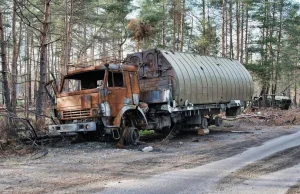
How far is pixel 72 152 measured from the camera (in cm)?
1040

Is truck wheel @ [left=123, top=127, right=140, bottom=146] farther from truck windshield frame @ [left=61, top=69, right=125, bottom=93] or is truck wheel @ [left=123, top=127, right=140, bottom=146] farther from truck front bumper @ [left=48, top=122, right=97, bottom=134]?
truck windshield frame @ [left=61, top=69, right=125, bottom=93]

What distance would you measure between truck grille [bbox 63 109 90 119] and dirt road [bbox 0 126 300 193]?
99 centimetres

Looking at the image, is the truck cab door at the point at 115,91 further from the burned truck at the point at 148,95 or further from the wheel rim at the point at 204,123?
the wheel rim at the point at 204,123

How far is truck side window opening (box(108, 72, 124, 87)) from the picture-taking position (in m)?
11.5

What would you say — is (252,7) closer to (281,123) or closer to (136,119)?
(281,123)

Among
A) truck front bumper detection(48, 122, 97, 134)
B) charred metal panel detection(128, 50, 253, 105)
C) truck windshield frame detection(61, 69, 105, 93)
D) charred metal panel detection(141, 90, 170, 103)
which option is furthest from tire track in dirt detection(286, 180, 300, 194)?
charred metal panel detection(128, 50, 253, 105)

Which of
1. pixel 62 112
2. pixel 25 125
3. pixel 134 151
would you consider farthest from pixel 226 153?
pixel 25 125

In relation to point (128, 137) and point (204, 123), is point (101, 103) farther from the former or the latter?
point (204, 123)

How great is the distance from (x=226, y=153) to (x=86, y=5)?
18.7 meters

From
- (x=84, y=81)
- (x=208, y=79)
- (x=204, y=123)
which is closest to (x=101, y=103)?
(x=84, y=81)

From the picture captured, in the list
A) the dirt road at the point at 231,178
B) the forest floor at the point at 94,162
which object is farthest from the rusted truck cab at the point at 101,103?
the dirt road at the point at 231,178

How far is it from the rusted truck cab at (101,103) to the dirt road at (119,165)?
0.68 m

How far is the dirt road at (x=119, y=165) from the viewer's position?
6543mm

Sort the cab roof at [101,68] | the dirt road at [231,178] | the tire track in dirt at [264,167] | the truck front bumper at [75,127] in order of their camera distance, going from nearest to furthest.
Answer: the dirt road at [231,178] < the tire track in dirt at [264,167] < the truck front bumper at [75,127] < the cab roof at [101,68]
